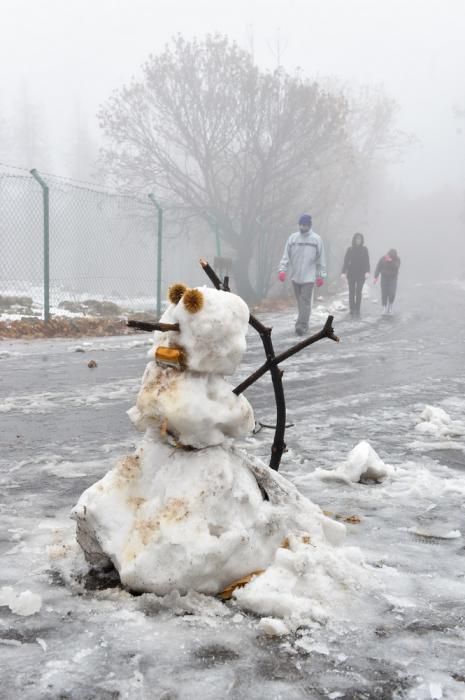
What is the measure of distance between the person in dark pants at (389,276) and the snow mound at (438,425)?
436 inches

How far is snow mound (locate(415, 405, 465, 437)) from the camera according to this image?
4864mm

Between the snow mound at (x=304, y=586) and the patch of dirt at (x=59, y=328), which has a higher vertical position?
the patch of dirt at (x=59, y=328)

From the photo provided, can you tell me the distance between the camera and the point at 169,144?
20.7 metres

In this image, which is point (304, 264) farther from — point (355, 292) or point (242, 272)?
point (242, 272)

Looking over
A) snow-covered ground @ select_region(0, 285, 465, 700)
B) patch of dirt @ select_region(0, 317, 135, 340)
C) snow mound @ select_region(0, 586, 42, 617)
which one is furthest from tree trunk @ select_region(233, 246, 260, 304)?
snow mound @ select_region(0, 586, 42, 617)

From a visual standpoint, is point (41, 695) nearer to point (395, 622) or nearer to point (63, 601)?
point (63, 601)

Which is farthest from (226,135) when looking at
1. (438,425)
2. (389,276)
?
(438,425)

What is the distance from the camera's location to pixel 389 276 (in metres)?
16.0

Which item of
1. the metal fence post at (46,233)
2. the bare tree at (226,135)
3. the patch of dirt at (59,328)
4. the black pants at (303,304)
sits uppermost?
the bare tree at (226,135)

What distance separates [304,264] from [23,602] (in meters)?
9.35

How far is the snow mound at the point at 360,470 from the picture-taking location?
12.2ft

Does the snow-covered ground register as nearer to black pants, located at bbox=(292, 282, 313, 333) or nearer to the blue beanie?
black pants, located at bbox=(292, 282, 313, 333)

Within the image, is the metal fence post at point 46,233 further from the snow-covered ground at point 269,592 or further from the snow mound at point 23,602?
the snow mound at point 23,602

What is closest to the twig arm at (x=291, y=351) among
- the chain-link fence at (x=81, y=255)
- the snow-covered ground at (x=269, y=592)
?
the snow-covered ground at (x=269, y=592)
